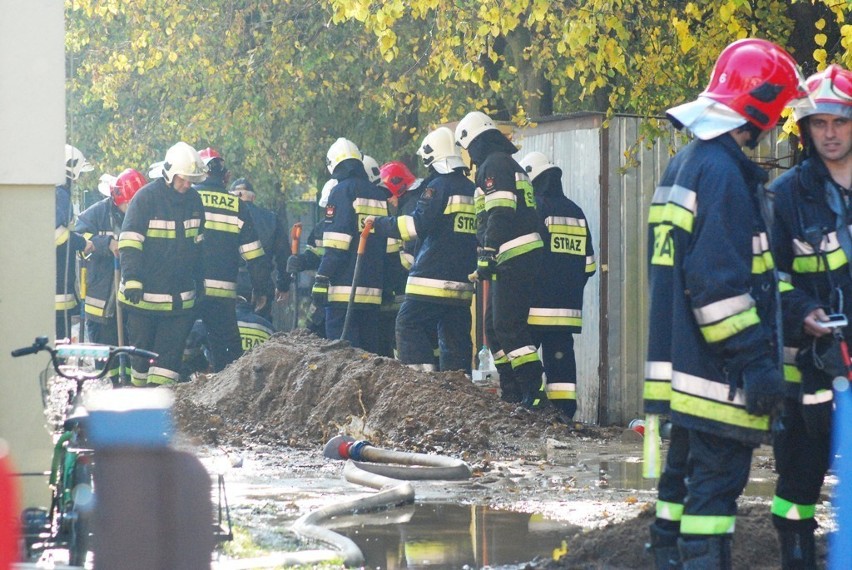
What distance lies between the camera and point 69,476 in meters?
6.03

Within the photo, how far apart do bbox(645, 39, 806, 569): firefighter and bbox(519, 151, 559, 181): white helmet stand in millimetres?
6495

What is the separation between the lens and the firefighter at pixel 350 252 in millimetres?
13062

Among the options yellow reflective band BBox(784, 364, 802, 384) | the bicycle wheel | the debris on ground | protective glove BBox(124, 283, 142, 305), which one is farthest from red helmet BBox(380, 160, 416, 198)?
yellow reflective band BBox(784, 364, 802, 384)

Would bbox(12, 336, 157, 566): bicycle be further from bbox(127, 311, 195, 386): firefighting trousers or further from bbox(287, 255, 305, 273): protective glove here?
bbox(287, 255, 305, 273): protective glove

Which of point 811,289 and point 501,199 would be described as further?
point 501,199

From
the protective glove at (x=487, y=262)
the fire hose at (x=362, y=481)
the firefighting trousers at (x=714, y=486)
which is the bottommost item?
the fire hose at (x=362, y=481)

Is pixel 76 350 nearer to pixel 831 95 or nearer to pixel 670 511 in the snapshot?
pixel 670 511

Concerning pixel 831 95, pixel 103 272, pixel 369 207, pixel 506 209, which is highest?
pixel 831 95

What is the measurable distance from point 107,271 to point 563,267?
5728 millimetres

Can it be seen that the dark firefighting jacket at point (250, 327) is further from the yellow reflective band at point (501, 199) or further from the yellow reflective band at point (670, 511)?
the yellow reflective band at point (670, 511)

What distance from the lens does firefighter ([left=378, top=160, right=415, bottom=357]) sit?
44.8 ft

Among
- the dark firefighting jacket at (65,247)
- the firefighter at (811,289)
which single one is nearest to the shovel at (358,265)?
the dark firefighting jacket at (65,247)

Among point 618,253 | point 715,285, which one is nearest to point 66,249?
point 618,253

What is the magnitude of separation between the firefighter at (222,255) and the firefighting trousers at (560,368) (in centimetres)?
333
